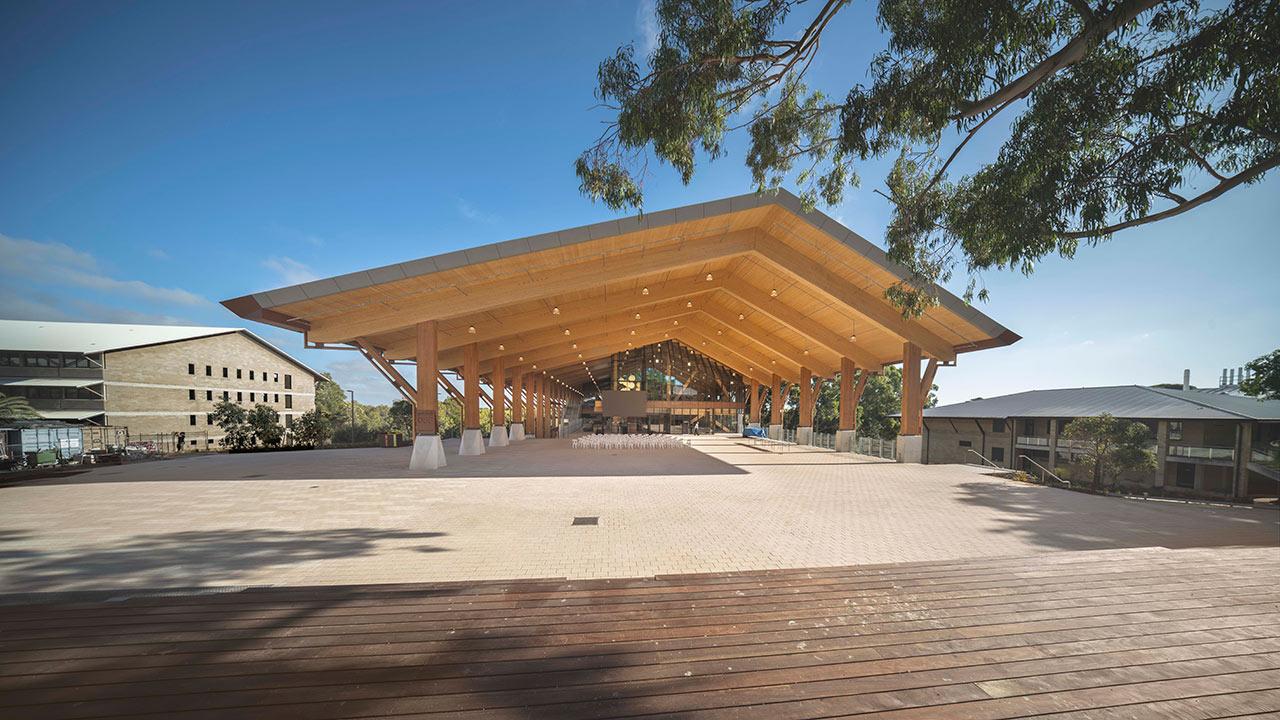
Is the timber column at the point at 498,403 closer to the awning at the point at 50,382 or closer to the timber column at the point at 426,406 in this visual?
the timber column at the point at 426,406

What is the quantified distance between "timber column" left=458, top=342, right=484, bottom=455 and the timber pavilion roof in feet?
5.76

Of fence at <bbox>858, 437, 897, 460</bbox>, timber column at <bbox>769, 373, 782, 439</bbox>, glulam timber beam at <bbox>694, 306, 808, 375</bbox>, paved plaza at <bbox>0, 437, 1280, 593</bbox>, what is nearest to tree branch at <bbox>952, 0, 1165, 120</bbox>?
paved plaza at <bbox>0, 437, 1280, 593</bbox>

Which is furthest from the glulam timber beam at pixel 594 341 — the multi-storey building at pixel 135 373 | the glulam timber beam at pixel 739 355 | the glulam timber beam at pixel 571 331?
the multi-storey building at pixel 135 373

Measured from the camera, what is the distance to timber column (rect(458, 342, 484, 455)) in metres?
21.1

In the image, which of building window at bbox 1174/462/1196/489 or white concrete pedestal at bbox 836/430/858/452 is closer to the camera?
building window at bbox 1174/462/1196/489

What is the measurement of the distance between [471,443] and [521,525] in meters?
14.6

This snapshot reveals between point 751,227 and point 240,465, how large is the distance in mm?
20098

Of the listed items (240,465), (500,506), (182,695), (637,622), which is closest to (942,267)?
(637,622)

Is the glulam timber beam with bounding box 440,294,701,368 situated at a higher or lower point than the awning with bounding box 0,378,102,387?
higher

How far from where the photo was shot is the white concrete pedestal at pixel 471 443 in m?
20.9

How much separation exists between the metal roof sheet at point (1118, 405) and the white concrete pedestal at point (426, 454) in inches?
984

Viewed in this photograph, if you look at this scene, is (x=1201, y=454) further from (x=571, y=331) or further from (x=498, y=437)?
(x=498, y=437)

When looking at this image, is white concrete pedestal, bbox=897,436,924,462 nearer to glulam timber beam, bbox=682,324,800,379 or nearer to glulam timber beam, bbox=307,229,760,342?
glulam timber beam, bbox=682,324,800,379

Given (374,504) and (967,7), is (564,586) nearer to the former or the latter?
(374,504)
